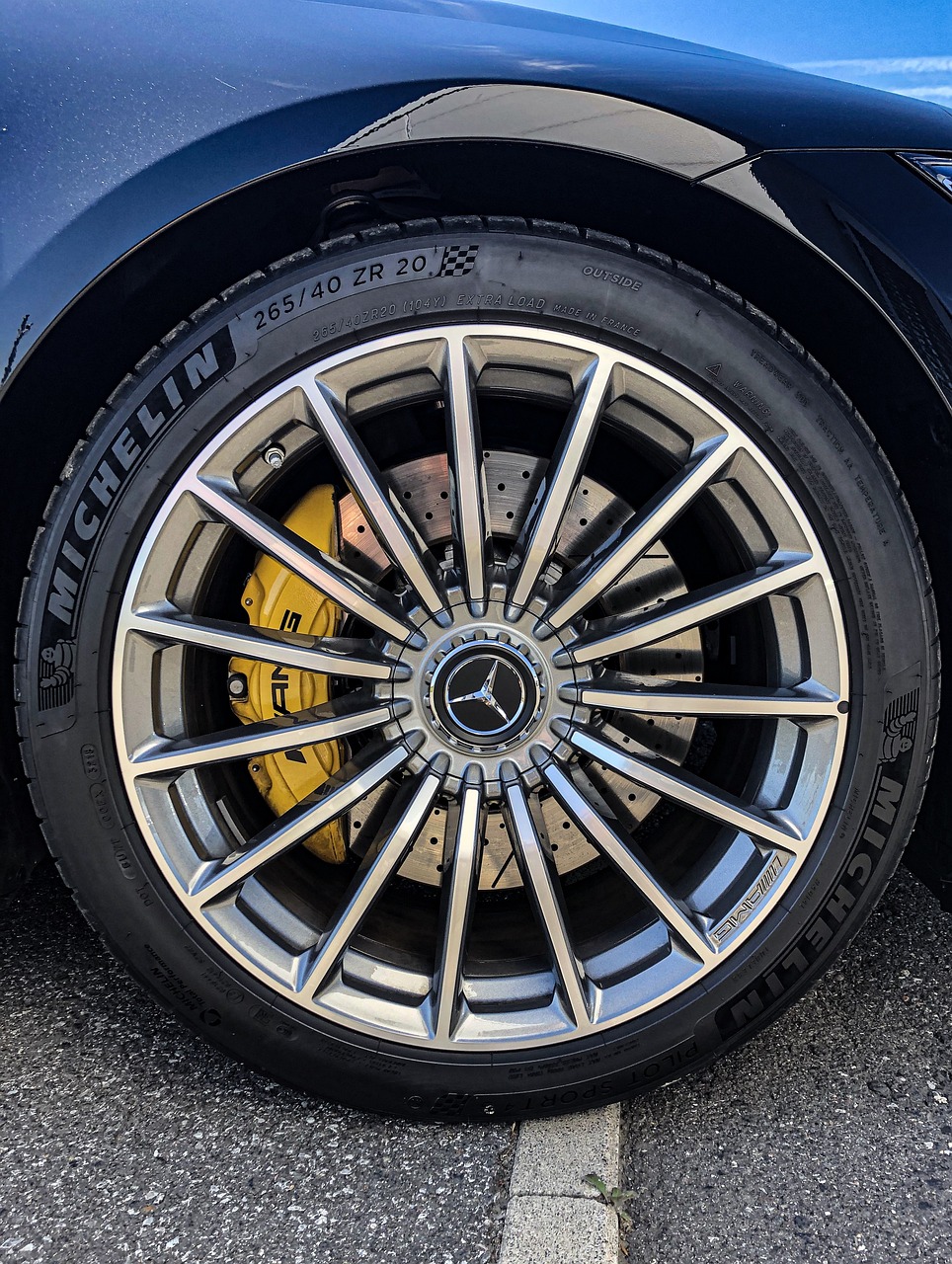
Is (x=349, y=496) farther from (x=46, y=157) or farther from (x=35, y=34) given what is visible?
(x=35, y=34)

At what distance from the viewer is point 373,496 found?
140 cm

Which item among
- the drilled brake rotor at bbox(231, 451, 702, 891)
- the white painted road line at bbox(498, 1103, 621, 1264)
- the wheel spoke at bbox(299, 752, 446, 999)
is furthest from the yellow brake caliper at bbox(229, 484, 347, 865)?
the white painted road line at bbox(498, 1103, 621, 1264)

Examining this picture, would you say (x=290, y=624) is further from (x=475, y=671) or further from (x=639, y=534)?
(x=639, y=534)

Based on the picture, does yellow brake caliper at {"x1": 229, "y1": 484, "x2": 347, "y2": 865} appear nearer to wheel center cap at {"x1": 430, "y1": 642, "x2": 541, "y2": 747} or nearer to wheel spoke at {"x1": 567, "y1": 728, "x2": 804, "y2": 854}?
wheel center cap at {"x1": 430, "y1": 642, "x2": 541, "y2": 747}

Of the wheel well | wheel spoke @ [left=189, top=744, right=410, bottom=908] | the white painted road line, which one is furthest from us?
wheel spoke @ [left=189, top=744, right=410, bottom=908]

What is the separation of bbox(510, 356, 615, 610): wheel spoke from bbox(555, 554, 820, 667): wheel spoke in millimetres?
129

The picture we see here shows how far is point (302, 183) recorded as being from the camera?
4.39 feet

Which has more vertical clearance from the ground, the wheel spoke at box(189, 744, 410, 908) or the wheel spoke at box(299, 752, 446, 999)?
the wheel spoke at box(189, 744, 410, 908)

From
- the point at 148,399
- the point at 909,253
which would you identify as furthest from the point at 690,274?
the point at 148,399

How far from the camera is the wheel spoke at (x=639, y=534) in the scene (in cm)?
139

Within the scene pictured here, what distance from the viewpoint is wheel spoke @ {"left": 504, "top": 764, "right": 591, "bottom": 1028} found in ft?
4.77

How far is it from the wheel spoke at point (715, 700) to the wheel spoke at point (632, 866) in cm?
15

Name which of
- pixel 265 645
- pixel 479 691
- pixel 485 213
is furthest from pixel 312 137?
pixel 479 691

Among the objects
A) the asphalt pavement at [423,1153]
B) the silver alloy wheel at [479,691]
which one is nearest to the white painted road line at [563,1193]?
the asphalt pavement at [423,1153]
